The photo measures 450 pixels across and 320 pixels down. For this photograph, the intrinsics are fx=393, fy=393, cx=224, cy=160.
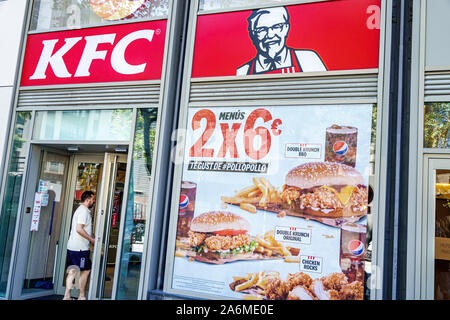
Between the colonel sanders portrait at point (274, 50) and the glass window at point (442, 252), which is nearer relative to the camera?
the glass window at point (442, 252)

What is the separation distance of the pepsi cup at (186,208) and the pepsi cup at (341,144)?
170cm

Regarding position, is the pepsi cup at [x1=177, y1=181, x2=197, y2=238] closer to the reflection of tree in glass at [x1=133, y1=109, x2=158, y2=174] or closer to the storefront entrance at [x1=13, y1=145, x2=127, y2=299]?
the reflection of tree in glass at [x1=133, y1=109, x2=158, y2=174]

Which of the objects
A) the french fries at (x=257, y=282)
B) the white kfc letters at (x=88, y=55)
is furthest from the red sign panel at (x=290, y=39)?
the french fries at (x=257, y=282)

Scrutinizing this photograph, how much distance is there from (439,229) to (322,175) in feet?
4.16

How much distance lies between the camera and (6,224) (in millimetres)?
5914

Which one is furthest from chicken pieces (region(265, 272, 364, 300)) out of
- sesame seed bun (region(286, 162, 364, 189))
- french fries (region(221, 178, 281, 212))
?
sesame seed bun (region(286, 162, 364, 189))

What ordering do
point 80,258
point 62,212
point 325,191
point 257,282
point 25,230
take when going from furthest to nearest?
1. point 62,212
2. point 25,230
3. point 80,258
4. point 257,282
5. point 325,191

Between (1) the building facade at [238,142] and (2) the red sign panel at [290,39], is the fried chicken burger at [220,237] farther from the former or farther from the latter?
(2) the red sign panel at [290,39]

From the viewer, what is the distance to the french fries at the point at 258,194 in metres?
4.55

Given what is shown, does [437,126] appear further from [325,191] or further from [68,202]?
[68,202]

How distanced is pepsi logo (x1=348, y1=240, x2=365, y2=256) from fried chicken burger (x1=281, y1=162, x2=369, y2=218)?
29cm

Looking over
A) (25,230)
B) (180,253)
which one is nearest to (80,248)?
(25,230)

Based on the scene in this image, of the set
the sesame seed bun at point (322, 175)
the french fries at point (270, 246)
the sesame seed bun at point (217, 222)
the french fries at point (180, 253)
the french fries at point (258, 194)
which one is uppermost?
the sesame seed bun at point (322, 175)

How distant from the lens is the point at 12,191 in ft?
19.7
